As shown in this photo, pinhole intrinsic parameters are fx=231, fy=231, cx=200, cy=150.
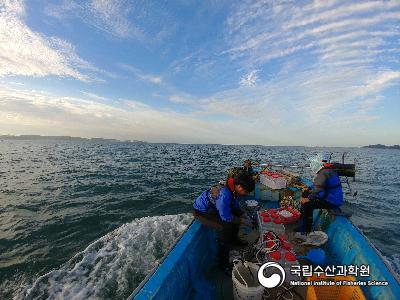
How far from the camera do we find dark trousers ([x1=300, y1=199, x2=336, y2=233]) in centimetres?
691

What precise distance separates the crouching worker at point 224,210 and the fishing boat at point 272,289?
333 mm

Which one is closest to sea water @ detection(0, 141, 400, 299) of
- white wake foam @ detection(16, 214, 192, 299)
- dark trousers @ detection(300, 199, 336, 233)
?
white wake foam @ detection(16, 214, 192, 299)

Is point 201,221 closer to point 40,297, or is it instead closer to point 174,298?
point 174,298

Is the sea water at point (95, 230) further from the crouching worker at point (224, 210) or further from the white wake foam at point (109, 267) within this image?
the crouching worker at point (224, 210)

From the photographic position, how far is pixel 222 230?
5.65 metres

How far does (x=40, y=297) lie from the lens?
6961 millimetres

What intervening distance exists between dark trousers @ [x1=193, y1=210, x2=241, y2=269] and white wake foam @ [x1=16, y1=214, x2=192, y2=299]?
3595 mm

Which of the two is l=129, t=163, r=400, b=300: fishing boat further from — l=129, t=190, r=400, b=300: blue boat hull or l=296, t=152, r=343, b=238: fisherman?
l=296, t=152, r=343, b=238: fisherman

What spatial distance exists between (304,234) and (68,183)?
22416 mm

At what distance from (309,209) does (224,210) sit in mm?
3336

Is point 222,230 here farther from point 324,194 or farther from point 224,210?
point 324,194

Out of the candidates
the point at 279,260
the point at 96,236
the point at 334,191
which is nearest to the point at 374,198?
the point at 334,191
